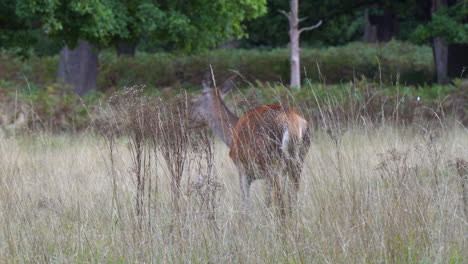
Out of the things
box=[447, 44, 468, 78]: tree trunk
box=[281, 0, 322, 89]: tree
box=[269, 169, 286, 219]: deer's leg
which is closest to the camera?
box=[269, 169, 286, 219]: deer's leg

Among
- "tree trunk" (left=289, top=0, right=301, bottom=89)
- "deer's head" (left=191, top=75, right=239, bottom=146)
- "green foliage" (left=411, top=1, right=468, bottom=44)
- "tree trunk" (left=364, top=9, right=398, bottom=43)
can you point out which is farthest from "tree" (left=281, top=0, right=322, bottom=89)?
"tree trunk" (left=364, top=9, right=398, bottom=43)

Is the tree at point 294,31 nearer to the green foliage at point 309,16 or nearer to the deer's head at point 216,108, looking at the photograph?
the green foliage at point 309,16

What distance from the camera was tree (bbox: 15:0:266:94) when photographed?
12.6m

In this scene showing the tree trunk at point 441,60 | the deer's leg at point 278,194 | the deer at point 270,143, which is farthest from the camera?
the tree trunk at point 441,60

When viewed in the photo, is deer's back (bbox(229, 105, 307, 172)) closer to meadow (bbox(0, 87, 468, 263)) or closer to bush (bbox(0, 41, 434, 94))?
meadow (bbox(0, 87, 468, 263))

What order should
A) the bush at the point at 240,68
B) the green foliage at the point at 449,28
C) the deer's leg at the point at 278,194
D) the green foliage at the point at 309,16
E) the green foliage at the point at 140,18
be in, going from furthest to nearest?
the bush at the point at 240,68
the green foliage at the point at 309,16
the green foliage at the point at 449,28
the green foliage at the point at 140,18
the deer's leg at the point at 278,194

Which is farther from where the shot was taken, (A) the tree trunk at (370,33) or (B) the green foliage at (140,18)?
(A) the tree trunk at (370,33)

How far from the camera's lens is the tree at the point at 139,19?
41.3ft

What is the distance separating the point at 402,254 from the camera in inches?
160

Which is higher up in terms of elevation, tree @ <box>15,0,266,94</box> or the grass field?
tree @ <box>15,0,266,94</box>

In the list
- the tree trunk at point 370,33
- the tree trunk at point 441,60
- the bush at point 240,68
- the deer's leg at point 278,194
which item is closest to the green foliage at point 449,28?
the tree trunk at point 441,60

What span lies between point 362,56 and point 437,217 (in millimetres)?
20426

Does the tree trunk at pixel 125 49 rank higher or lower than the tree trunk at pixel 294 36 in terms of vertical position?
lower

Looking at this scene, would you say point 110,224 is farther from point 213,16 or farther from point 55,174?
point 213,16
